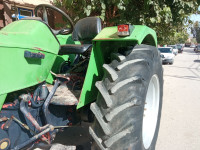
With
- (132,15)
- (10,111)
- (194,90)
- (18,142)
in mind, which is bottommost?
(194,90)

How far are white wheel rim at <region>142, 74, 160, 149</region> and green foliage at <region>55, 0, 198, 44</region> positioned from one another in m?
2.21

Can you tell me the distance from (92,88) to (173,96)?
3423 millimetres

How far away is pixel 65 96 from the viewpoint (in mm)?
1620

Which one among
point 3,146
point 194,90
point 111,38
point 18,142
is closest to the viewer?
point 3,146

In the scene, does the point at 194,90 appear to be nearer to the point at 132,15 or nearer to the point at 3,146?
the point at 132,15

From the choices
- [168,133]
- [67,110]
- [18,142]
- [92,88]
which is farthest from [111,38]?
[168,133]

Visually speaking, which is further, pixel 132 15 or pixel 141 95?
pixel 132 15

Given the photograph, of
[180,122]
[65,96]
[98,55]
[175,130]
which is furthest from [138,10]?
[65,96]

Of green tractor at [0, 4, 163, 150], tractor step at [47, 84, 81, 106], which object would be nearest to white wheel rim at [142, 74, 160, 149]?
green tractor at [0, 4, 163, 150]

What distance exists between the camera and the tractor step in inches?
59.9

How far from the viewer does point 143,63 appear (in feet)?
4.49

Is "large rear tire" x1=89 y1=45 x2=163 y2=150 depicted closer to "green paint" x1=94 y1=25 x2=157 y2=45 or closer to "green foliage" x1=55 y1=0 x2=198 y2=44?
"green paint" x1=94 y1=25 x2=157 y2=45

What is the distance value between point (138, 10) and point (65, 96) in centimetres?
353

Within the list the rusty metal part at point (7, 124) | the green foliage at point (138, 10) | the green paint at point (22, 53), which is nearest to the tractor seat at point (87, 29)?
the green paint at point (22, 53)
